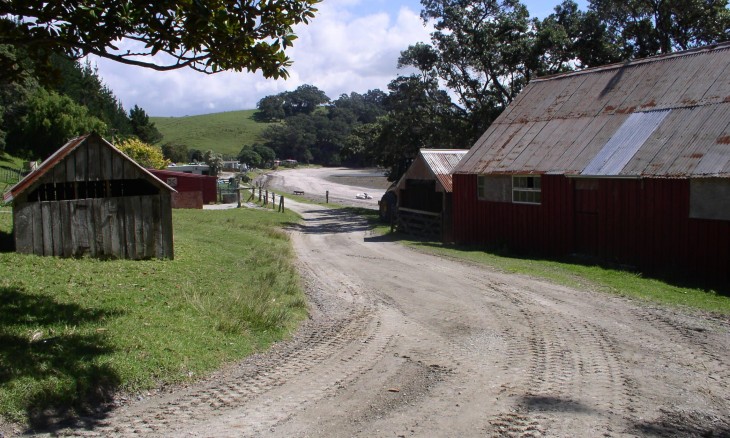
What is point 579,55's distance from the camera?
33938 mm

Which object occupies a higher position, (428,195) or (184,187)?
(184,187)

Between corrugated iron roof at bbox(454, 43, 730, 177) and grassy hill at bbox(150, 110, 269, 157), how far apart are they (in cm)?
10269

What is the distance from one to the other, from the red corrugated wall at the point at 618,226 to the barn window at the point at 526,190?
246 millimetres

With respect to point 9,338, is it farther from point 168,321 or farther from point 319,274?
point 319,274

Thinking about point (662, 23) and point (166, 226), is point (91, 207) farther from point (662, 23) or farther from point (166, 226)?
point (662, 23)

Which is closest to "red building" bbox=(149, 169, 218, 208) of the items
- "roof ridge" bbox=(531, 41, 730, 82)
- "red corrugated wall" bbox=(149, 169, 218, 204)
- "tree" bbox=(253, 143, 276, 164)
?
"red corrugated wall" bbox=(149, 169, 218, 204)

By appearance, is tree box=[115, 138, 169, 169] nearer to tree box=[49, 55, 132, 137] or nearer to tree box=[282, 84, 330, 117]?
tree box=[49, 55, 132, 137]

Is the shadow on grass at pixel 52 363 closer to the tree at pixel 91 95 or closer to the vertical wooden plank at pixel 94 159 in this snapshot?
the vertical wooden plank at pixel 94 159

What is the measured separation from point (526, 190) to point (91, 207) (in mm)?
14034

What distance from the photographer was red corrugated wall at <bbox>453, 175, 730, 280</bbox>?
16.4 metres

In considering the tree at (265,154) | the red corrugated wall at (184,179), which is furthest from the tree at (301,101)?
the red corrugated wall at (184,179)

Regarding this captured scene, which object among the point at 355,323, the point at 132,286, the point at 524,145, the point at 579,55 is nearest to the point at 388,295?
the point at 355,323

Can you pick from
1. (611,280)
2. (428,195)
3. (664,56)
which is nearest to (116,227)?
(611,280)

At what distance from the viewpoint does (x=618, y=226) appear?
61.2ft
